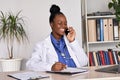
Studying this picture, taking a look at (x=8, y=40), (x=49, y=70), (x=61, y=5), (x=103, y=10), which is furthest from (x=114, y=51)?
(x=49, y=70)

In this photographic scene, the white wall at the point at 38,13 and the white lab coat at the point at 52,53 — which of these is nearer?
the white lab coat at the point at 52,53

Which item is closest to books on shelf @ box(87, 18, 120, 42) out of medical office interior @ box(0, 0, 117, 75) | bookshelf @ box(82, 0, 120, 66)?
bookshelf @ box(82, 0, 120, 66)

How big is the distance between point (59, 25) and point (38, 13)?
1.13m

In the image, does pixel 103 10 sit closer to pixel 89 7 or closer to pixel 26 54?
pixel 89 7

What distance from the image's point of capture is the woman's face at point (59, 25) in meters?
2.74

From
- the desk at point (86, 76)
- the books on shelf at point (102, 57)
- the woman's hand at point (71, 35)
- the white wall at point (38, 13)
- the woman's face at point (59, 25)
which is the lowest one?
the desk at point (86, 76)

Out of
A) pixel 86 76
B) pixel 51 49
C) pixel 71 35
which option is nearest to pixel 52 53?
pixel 51 49

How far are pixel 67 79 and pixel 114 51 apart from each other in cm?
224

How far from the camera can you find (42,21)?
151 inches

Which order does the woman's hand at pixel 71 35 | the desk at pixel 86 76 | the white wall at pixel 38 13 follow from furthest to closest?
the white wall at pixel 38 13 < the woman's hand at pixel 71 35 < the desk at pixel 86 76

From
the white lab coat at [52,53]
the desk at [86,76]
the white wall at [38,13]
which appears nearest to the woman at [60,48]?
the white lab coat at [52,53]

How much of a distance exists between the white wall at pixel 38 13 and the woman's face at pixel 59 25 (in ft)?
3.42

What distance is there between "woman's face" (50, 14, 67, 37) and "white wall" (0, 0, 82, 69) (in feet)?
3.42

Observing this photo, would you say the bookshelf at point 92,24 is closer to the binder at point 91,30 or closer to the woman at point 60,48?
the binder at point 91,30
